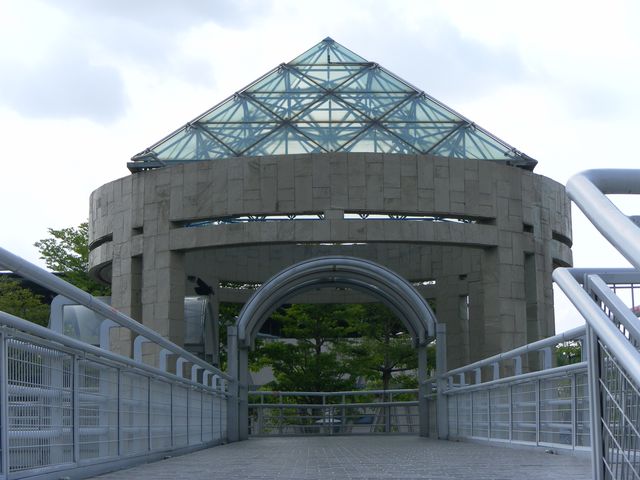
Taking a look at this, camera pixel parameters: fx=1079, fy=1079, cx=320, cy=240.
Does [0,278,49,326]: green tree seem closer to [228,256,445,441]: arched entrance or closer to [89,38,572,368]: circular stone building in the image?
[89,38,572,368]: circular stone building

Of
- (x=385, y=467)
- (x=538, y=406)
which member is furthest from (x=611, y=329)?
(x=538, y=406)

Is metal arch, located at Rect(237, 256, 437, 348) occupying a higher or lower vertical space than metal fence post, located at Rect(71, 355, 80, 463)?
higher

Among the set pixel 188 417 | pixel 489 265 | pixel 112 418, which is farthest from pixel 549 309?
pixel 112 418

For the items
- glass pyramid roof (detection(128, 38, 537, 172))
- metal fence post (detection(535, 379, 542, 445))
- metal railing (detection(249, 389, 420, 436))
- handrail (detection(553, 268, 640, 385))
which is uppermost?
glass pyramid roof (detection(128, 38, 537, 172))

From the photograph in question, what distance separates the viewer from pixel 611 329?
4.02 meters

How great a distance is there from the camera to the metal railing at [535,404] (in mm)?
11375

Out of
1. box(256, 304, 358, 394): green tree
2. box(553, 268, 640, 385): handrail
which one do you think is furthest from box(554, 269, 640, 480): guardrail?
box(256, 304, 358, 394): green tree

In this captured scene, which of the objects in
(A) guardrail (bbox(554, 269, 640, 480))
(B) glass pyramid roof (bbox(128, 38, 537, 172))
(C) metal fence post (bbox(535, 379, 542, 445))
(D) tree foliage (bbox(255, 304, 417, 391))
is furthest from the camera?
(D) tree foliage (bbox(255, 304, 417, 391))

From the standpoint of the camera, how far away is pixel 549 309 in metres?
30.1

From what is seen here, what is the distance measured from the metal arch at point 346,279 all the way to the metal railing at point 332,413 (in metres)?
3.56

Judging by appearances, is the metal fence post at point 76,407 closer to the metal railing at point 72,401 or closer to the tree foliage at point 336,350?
the metal railing at point 72,401

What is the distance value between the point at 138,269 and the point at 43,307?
2022cm

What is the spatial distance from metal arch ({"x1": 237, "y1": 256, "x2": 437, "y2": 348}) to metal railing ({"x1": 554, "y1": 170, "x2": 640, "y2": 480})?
1971 cm

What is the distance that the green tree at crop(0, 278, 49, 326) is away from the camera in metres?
44.3
